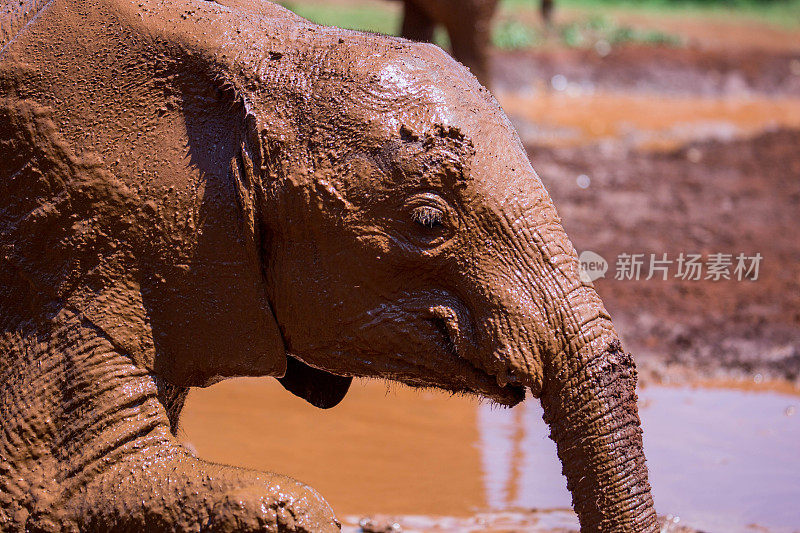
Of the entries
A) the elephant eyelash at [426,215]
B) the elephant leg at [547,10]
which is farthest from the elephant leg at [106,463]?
the elephant leg at [547,10]

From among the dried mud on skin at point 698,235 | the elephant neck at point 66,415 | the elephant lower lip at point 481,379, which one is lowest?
the elephant neck at point 66,415

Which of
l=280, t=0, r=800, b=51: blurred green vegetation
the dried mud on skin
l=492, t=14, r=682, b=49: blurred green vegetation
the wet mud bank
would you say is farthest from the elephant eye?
l=492, t=14, r=682, b=49: blurred green vegetation

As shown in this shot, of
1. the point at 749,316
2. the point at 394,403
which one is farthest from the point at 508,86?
the point at 394,403

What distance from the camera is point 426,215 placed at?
3055 mm

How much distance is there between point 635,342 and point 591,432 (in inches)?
219

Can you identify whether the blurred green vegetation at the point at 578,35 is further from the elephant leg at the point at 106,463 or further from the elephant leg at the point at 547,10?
the elephant leg at the point at 106,463

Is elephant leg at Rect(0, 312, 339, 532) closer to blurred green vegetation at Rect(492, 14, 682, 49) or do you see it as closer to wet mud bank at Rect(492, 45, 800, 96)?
wet mud bank at Rect(492, 45, 800, 96)

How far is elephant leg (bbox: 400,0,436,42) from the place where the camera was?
1255 cm

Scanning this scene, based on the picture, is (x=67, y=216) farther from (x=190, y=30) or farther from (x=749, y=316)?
(x=749, y=316)

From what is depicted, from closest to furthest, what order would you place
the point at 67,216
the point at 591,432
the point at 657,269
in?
1. the point at 591,432
2. the point at 67,216
3. the point at 657,269

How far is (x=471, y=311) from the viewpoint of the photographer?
309 cm

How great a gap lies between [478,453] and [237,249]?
11.2ft

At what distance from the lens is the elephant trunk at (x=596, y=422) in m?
2.93

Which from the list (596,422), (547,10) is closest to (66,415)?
(596,422)
